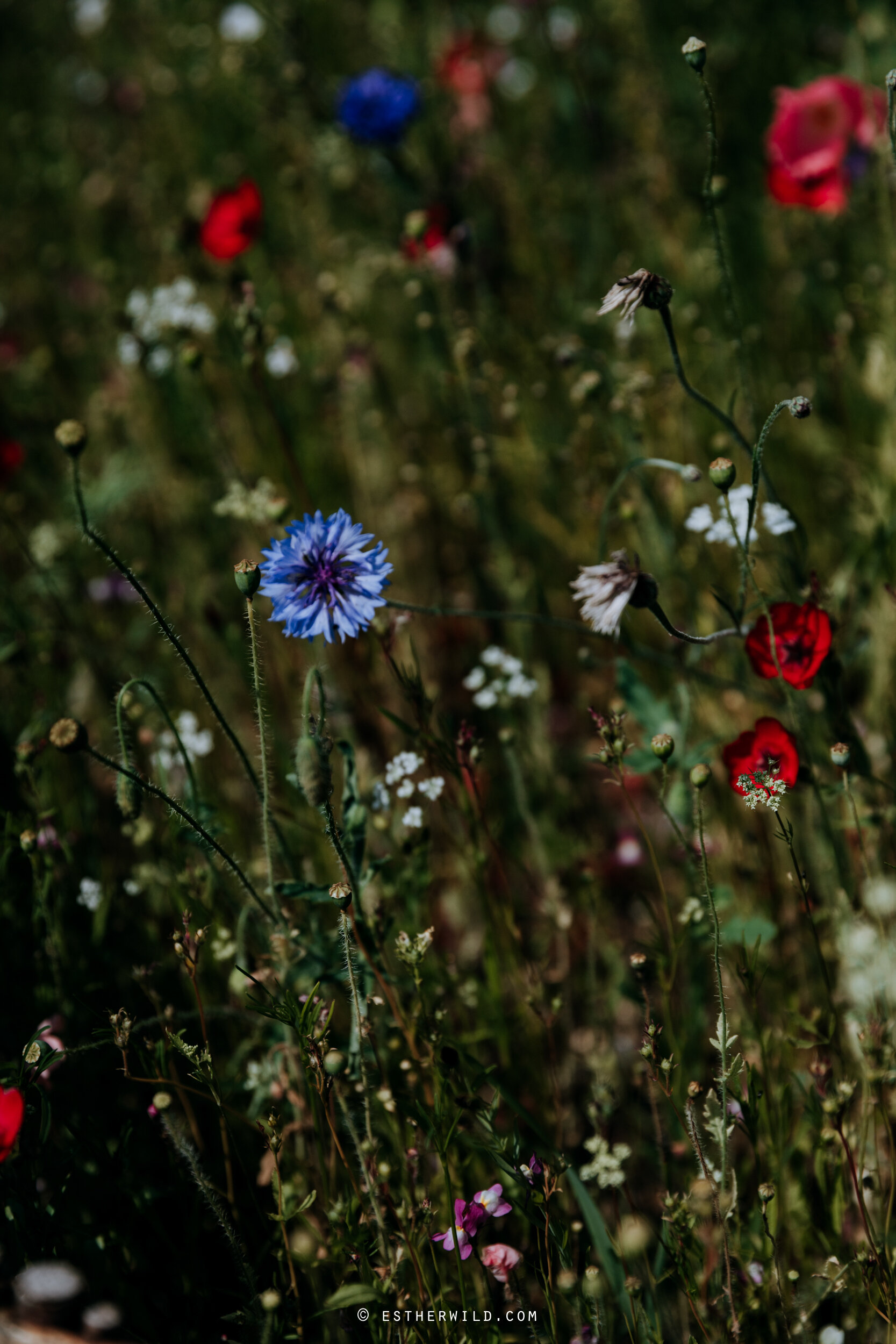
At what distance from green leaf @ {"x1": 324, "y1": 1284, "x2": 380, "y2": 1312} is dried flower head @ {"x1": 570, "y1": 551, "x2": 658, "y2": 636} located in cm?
85

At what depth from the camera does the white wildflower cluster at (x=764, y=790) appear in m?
1.29

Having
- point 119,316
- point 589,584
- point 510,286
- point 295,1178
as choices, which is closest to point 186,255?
point 119,316

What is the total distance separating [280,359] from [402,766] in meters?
1.46

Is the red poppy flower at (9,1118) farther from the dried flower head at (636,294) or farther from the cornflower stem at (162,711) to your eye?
the dried flower head at (636,294)

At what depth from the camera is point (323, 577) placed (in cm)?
145

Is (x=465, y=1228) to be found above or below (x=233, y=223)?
below

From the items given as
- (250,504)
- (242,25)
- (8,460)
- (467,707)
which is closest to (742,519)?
(250,504)

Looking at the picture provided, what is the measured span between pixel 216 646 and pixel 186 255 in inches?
53.4

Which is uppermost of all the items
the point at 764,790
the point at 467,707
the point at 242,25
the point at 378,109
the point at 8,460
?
the point at 242,25

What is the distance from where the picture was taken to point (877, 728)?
7.07 feet

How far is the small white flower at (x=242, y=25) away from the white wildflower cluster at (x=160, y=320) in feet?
5.80

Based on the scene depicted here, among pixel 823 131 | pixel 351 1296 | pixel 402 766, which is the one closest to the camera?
pixel 351 1296

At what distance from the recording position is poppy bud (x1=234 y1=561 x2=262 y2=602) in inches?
51.3

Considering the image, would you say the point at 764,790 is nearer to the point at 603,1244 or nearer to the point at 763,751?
the point at 763,751
